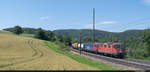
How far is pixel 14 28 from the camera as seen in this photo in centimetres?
11294

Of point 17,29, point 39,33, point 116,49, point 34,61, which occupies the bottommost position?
point 34,61

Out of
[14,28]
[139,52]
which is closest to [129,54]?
[139,52]

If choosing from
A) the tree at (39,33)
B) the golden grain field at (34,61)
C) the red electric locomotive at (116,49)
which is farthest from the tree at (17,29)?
the red electric locomotive at (116,49)

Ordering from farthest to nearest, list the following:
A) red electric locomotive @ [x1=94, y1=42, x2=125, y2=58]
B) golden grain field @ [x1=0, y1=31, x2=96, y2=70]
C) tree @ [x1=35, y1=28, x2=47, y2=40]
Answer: tree @ [x1=35, y1=28, x2=47, y2=40], red electric locomotive @ [x1=94, y1=42, x2=125, y2=58], golden grain field @ [x1=0, y1=31, x2=96, y2=70]

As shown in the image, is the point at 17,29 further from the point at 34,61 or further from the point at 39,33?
the point at 34,61

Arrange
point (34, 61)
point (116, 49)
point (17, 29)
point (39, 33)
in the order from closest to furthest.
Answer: point (34, 61), point (116, 49), point (17, 29), point (39, 33)

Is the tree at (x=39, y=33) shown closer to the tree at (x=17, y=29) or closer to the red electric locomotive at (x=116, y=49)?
the tree at (x=17, y=29)

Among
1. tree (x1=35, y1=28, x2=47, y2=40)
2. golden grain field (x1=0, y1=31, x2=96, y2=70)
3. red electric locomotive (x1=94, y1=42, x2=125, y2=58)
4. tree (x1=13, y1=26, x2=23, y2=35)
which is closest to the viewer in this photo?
golden grain field (x1=0, y1=31, x2=96, y2=70)

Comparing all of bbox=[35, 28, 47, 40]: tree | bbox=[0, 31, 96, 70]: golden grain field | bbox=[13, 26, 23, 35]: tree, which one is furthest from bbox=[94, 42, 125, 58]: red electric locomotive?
bbox=[35, 28, 47, 40]: tree

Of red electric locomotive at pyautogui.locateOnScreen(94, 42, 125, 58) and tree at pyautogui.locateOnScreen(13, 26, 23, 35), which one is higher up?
tree at pyautogui.locateOnScreen(13, 26, 23, 35)

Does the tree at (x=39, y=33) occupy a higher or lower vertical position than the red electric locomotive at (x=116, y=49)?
higher

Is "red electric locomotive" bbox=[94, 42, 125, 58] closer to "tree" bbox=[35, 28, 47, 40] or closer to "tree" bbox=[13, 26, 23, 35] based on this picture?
"tree" bbox=[13, 26, 23, 35]

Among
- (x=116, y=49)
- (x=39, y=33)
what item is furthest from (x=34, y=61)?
(x=39, y=33)

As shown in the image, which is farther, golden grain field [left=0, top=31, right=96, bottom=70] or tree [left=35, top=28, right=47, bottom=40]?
tree [left=35, top=28, right=47, bottom=40]
